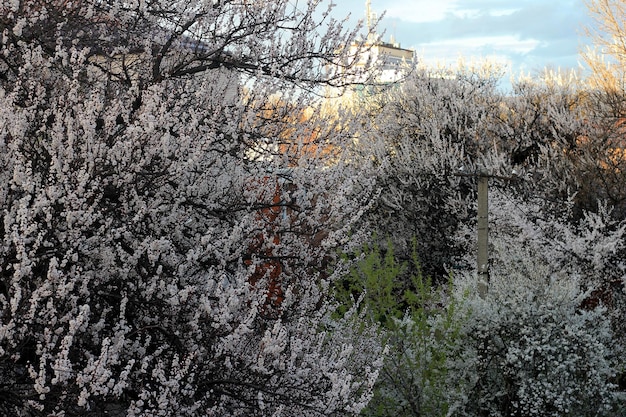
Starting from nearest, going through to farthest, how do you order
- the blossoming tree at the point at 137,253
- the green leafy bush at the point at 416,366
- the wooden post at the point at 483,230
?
the blossoming tree at the point at 137,253, the green leafy bush at the point at 416,366, the wooden post at the point at 483,230

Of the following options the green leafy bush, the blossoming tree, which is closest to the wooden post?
the green leafy bush

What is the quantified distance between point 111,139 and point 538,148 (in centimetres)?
1239

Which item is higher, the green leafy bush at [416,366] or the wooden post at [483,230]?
the wooden post at [483,230]

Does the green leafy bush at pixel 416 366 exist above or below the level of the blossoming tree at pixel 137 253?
below

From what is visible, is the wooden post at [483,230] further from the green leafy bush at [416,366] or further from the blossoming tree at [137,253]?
the blossoming tree at [137,253]

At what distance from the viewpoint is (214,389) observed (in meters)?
3.86

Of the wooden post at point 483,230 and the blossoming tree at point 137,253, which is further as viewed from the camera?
the wooden post at point 483,230

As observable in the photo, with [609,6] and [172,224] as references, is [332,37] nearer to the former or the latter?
[172,224]

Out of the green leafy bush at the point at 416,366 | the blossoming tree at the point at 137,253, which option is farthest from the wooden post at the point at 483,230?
the blossoming tree at the point at 137,253

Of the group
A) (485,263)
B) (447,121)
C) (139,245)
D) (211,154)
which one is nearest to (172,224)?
(139,245)

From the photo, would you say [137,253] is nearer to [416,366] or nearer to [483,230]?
[416,366]

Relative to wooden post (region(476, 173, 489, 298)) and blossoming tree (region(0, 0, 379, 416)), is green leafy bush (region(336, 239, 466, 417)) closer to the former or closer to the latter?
blossoming tree (region(0, 0, 379, 416))

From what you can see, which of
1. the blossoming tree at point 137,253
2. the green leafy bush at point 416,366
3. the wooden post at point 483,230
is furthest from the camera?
the wooden post at point 483,230

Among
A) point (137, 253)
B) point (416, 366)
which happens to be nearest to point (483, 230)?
point (416, 366)
